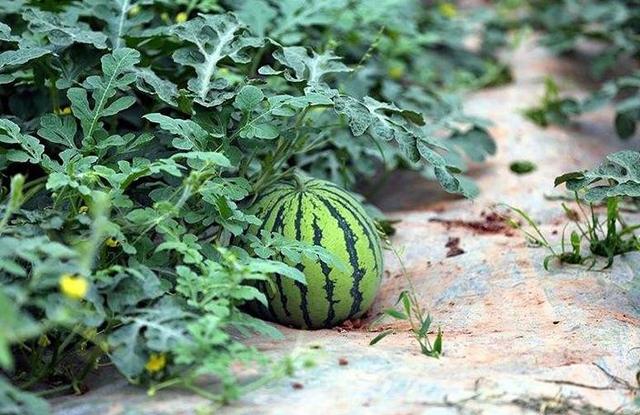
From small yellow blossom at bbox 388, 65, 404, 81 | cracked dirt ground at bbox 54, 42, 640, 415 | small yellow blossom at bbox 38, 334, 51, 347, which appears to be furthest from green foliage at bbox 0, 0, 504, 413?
small yellow blossom at bbox 388, 65, 404, 81

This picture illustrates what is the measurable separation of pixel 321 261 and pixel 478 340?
57cm

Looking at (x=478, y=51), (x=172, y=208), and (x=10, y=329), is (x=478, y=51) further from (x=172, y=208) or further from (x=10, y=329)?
(x=10, y=329)

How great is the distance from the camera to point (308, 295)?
2961mm

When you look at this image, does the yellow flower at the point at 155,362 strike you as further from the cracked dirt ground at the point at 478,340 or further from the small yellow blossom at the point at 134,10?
the small yellow blossom at the point at 134,10

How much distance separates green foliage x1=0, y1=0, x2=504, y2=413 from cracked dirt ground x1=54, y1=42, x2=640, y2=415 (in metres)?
0.15

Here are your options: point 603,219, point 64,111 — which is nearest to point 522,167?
point 603,219

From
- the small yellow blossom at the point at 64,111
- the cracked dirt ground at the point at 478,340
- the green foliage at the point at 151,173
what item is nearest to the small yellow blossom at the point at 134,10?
the green foliage at the point at 151,173

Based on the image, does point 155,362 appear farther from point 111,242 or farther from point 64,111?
point 64,111

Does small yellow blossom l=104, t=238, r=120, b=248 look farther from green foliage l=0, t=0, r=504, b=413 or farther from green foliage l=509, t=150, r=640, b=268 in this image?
green foliage l=509, t=150, r=640, b=268

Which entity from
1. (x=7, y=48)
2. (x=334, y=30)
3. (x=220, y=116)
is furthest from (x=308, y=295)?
(x=334, y=30)

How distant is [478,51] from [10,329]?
4.69 meters

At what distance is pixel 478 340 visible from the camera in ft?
9.12

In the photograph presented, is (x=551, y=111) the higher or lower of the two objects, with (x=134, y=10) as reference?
lower

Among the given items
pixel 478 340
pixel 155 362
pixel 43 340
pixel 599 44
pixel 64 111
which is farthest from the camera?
pixel 599 44
